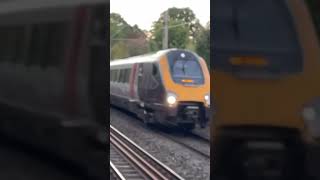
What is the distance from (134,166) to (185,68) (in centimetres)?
427

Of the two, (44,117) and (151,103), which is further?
(151,103)

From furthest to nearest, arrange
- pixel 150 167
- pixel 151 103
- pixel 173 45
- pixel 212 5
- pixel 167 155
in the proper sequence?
pixel 151 103
pixel 167 155
pixel 150 167
pixel 173 45
pixel 212 5

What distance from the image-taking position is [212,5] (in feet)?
7.35

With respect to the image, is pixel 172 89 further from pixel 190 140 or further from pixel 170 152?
pixel 170 152

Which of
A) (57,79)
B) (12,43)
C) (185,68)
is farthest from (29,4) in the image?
(185,68)

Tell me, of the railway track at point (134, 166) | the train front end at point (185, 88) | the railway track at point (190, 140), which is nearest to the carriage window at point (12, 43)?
the railway track at point (134, 166)

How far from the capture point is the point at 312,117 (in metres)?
2.28

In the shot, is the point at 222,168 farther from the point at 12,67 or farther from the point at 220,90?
the point at 12,67

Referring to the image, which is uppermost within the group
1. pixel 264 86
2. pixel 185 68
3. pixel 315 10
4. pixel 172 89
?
pixel 315 10

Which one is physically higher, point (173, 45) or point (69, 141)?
point (173, 45)

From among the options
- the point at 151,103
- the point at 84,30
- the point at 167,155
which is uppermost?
the point at 84,30

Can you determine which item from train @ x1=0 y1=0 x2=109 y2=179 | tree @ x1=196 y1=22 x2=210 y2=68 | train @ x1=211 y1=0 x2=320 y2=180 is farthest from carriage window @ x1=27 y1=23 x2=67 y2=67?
tree @ x1=196 y1=22 x2=210 y2=68

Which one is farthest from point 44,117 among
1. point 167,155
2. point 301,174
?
point 167,155

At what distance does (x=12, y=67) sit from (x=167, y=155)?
16.0 feet
